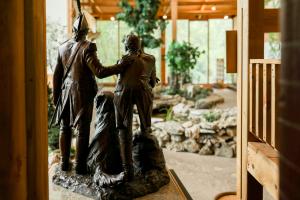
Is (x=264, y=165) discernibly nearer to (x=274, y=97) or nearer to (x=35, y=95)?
(x=274, y=97)

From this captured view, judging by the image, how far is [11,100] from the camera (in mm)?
1429

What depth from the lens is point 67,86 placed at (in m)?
3.09

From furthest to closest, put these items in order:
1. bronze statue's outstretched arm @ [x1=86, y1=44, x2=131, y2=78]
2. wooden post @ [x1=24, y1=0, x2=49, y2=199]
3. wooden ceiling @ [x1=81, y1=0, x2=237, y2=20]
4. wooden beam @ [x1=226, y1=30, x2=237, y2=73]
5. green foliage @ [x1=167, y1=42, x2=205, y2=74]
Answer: wooden ceiling @ [x1=81, y1=0, x2=237, y2=20], green foliage @ [x1=167, y1=42, x2=205, y2=74], wooden beam @ [x1=226, y1=30, x2=237, y2=73], bronze statue's outstretched arm @ [x1=86, y1=44, x2=131, y2=78], wooden post @ [x1=24, y1=0, x2=49, y2=199]

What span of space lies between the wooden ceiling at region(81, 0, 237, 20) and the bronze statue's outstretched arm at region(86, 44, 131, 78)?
10.2 metres

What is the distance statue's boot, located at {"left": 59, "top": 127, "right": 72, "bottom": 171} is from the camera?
10.6 ft

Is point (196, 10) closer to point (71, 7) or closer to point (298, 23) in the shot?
point (71, 7)

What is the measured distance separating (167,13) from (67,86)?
36.7 feet

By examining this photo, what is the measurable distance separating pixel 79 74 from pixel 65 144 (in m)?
0.69

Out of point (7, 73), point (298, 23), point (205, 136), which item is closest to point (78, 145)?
point (7, 73)

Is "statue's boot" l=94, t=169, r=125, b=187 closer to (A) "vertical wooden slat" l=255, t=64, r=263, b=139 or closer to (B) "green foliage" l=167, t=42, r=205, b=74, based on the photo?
(A) "vertical wooden slat" l=255, t=64, r=263, b=139

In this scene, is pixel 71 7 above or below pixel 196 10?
below

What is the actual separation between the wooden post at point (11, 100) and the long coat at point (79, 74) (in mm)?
1434

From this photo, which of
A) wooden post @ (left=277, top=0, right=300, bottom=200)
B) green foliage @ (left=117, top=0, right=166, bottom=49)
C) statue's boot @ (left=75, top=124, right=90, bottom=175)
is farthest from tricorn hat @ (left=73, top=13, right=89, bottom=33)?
green foliage @ (left=117, top=0, right=166, bottom=49)

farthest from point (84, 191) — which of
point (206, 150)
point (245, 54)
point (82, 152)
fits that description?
point (206, 150)
